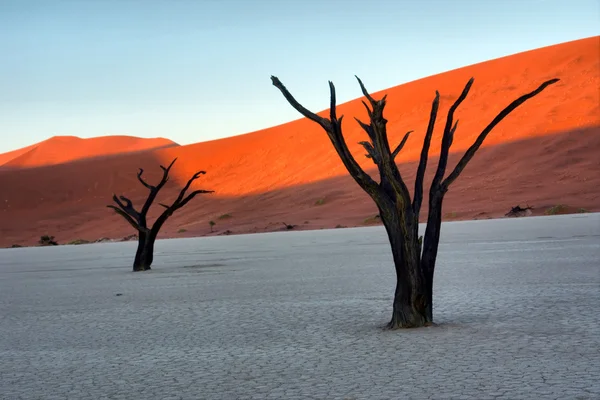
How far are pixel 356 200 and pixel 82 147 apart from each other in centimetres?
9339

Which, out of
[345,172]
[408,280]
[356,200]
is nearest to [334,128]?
[408,280]

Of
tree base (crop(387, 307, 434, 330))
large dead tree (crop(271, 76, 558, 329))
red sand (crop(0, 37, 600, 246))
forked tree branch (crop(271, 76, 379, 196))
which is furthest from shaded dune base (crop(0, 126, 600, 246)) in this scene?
forked tree branch (crop(271, 76, 379, 196))

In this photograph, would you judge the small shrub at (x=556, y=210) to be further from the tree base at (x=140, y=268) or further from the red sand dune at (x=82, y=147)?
the red sand dune at (x=82, y=147)

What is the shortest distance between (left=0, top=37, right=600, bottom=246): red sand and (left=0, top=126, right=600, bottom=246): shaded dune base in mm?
117

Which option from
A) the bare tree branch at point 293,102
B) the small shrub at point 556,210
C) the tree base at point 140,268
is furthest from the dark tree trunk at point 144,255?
the small shrub at point 556,210

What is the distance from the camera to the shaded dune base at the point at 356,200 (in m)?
39.4

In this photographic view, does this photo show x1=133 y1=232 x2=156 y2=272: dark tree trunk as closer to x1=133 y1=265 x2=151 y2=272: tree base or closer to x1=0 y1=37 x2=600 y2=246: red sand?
x1=133 y1=265 x2=151 y2=272: tree base

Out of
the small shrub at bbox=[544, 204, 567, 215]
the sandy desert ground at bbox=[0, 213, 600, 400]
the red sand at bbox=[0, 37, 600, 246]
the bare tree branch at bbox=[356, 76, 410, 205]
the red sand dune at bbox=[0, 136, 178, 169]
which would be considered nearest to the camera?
the sandy desert ground at bbox=[0, 213, 600, 400]

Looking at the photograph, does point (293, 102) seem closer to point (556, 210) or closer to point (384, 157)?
point (384, 157)

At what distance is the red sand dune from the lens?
11676 cm

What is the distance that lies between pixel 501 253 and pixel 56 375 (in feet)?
36.1

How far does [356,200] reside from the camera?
48188mm

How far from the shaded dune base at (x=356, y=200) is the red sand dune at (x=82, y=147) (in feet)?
150

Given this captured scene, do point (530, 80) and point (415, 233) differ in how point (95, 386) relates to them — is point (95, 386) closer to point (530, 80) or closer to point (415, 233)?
point (415, 233)
